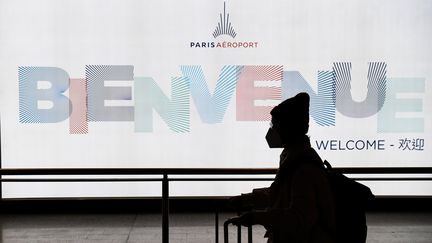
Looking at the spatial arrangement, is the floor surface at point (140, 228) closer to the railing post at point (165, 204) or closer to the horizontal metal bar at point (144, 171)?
the railing post at point (165, 204)

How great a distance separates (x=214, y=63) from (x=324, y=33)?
1348mm

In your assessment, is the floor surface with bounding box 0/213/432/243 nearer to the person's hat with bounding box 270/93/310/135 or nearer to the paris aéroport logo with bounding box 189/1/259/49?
the paris aéroport logo with bounding box 189/1/259/49

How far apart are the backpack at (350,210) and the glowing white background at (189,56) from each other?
4.44 metres

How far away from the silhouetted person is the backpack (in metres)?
0.03

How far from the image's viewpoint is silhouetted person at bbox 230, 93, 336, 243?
1.64 meters

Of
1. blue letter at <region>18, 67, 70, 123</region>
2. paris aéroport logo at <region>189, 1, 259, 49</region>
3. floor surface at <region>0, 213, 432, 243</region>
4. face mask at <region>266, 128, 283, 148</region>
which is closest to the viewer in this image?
face mask at <region>266, 128, 283, 148</region>

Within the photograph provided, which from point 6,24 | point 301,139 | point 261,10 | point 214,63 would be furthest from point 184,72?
point 301,139

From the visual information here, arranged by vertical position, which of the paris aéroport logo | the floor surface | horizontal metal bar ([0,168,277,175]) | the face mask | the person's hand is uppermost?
the paris aéroport logo

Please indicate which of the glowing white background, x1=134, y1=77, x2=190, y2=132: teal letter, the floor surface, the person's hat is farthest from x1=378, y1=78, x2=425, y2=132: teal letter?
the person's hat

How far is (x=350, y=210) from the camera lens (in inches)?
66.1

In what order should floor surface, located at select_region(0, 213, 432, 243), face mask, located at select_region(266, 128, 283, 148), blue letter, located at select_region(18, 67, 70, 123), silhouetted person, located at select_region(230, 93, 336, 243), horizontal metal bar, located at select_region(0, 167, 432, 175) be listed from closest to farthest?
1. silhouetted person, located at select_region(230, 93, 336, 243)
2. face mask, located at select_region(266, 128, 283, 148)
3. horizontal metal bar, located at select_region(0, 167, 432, 175)
4. floor surface, located at select_region(0, 213, 432, 243)
5. blue letter, located at select_region(18, 67, 70, 123)

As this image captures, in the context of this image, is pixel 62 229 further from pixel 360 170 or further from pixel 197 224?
pixel 360 170

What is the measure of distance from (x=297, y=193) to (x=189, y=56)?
4578mm

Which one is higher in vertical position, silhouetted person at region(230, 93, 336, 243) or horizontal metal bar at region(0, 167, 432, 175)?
silhouetted person at region(230, 93, 336, 243)
